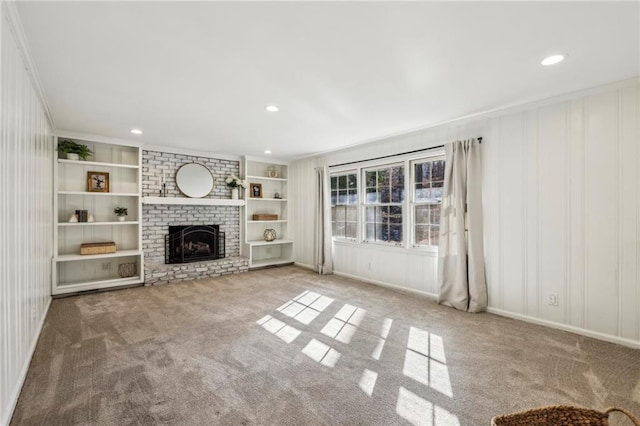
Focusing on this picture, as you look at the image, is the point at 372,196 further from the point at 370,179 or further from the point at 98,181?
the point at 98,181

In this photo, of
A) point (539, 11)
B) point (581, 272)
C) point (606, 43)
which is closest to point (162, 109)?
point (539, 11)

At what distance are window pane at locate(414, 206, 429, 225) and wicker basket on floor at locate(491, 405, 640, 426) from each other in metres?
3.15

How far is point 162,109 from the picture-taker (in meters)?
3.37

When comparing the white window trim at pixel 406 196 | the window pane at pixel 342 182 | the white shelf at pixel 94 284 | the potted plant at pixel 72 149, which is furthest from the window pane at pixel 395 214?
the potted plant at pixel 72 149

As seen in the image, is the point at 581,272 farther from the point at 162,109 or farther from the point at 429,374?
the point at 162,109

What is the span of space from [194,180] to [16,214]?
3713 millimetres

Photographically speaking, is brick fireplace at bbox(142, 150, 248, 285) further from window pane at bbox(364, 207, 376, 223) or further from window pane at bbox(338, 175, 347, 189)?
window pane at bbox(364, 207, 376, 223)

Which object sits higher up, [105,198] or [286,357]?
[105,198]

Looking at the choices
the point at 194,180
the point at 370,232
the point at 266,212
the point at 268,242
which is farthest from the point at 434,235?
the point at 194,180

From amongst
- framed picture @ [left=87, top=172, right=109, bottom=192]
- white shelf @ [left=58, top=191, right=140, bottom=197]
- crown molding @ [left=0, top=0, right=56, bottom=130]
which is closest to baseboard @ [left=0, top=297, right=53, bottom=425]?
white shelf @ [left=58, top=191, right=140, bottom=197]

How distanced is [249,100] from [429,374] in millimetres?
3103

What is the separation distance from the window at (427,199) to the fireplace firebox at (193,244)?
3.94 m

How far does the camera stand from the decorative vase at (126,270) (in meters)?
4.92

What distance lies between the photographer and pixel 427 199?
4.25 metres
